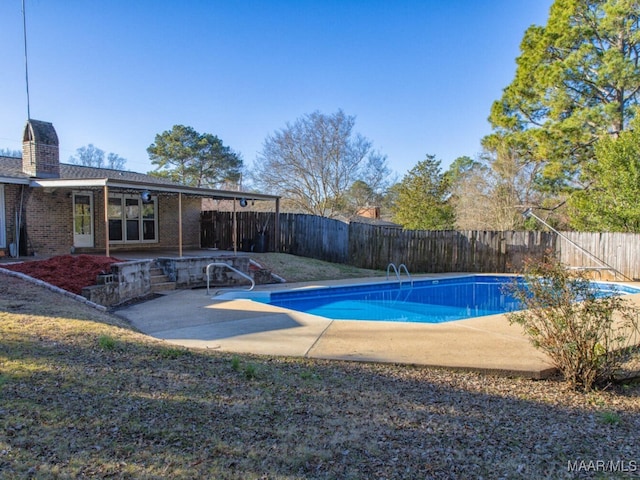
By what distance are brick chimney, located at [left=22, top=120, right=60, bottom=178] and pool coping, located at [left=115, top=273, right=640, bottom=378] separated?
7.39m

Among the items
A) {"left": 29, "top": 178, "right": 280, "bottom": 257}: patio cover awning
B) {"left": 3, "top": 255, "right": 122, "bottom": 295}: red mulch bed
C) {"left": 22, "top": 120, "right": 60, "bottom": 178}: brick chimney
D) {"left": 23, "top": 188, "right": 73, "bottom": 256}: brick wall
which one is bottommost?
{"left": 3, "top": 255, "right": 122, "bottom": 295}: red mulch bed

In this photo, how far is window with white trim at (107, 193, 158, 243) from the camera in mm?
15484

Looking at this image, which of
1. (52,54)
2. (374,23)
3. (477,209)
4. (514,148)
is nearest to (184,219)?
(52,54)

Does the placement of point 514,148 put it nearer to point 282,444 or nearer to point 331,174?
point 331,174

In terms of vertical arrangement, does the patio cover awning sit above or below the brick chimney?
below

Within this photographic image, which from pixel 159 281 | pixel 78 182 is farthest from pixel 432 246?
pixel 78 182

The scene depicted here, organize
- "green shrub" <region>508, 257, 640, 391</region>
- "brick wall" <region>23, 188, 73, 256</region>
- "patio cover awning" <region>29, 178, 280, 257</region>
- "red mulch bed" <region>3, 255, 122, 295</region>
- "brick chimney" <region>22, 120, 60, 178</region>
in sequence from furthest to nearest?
"brick chimney" <region>22, 120, 60, 178</region> → "brick wall" <region>23, 188, 73, 256</region> → "patio cover awning" <region>29, 178, 280, 257</region> → "red mulch bed" <region>3, 255, 122, 295</region> → "green shrub" <region>508, 257, 640, 391</region>

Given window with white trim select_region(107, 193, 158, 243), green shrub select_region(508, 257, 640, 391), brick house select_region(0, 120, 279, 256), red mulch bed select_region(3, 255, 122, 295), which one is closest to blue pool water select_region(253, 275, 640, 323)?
red mulch bed select_region(3, 255, 122, 295)

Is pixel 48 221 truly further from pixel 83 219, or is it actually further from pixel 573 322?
pixel 573 322

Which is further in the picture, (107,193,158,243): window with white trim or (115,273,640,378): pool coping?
(107,193,158,243): window with white trim

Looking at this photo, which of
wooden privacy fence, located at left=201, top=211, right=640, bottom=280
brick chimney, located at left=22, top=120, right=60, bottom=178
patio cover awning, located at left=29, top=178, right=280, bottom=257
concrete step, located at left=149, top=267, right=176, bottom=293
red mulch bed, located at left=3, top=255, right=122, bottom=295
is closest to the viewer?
red mulch bed, located at left=3, top=255, right=122, bottom=295

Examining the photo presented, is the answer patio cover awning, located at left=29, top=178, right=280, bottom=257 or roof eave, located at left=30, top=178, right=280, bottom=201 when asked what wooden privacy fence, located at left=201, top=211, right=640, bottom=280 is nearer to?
patio cover awning, located at left=29, top=178, right=280, bottom=257

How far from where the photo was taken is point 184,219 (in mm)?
18406

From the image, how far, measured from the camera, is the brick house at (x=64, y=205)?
12219mm
